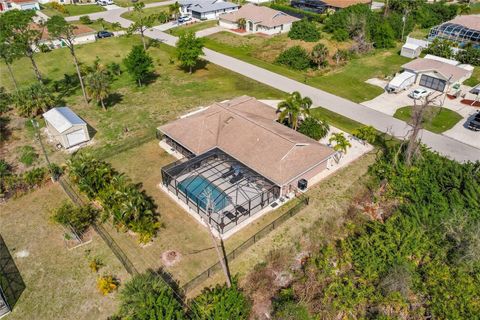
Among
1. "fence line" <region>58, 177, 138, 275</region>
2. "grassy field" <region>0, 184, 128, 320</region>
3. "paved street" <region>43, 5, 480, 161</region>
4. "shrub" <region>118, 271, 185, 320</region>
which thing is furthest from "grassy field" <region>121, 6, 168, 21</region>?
"shrub" <region>118, 271, 185, 320</region>

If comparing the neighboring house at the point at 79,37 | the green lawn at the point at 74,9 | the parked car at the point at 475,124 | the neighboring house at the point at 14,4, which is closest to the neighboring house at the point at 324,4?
the neighboring house at the point at 79,37

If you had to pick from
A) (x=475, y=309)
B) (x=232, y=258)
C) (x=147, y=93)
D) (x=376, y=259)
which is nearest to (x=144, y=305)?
(x=232, y=258)

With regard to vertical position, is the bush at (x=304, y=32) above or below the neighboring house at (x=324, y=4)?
below

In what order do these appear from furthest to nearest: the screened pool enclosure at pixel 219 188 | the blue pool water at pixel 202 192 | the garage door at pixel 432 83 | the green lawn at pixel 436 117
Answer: the garage door at pixel 432 83
the green lawn at pixel 436 117
the blue pool water at pixel 202 192
the screened pool enclosure at pixel 219 188

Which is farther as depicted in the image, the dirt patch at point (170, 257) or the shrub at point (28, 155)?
the shrub at point (28, 155)

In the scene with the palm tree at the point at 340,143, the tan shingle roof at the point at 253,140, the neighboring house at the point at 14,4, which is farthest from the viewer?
the neighboring house at the point at 14,4

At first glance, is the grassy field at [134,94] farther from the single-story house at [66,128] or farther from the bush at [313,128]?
the bush at [313,128]

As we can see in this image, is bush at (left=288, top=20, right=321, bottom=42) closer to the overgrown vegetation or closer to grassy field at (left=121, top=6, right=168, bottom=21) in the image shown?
grassy field at (left=121, top=6, right=168, bottom=21)

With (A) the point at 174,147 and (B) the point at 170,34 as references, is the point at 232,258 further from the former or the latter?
(B) the point at 170,34
